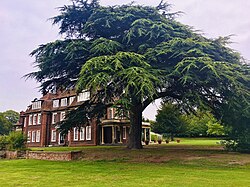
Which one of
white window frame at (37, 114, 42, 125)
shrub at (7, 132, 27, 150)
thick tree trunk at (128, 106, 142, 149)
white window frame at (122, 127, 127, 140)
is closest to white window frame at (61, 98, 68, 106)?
white window frame at (37, 114, 42, 125)

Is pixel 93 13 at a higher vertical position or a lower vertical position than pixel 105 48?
higher

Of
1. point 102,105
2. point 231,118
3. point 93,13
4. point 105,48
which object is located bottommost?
point 231,118

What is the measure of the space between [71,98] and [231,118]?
26916 mm

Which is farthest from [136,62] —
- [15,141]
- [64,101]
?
[64,101]

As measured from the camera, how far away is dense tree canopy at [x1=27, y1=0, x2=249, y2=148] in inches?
572

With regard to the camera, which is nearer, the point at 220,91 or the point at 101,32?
the point at 220,91

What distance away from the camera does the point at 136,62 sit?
50.2 feet

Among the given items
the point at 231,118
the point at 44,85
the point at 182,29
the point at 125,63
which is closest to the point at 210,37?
the point at 182,29

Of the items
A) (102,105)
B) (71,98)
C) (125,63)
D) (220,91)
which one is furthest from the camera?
(71,98)

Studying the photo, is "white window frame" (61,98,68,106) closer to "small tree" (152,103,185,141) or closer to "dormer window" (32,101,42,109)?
"dormer window" (32,101,42,109)

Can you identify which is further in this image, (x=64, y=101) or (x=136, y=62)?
(x=64, y=101)

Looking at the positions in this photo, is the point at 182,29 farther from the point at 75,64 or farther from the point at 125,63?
the point at 75,64

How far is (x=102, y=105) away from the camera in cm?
2136

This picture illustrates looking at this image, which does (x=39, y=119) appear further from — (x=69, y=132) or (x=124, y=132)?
(x=124, y=132)
